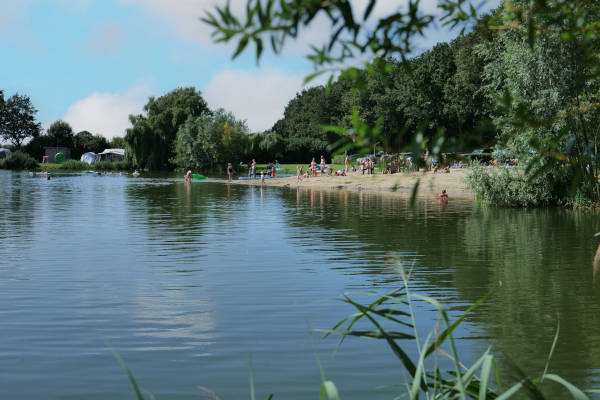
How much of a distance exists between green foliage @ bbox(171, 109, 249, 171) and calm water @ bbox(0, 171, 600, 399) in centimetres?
6078

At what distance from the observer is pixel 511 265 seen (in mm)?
14945

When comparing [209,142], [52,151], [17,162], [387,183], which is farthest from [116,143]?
[387,183]

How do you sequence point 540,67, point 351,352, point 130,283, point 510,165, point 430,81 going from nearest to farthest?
1. point 351,352
2. point 130,283
3. point 540,67
4. point 510,165
5. point 430,81

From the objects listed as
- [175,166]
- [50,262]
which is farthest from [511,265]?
[175,166]

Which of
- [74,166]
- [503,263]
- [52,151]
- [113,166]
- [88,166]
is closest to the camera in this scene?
[503,263]

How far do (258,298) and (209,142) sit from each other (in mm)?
74803

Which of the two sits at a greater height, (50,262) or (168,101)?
(168,101)

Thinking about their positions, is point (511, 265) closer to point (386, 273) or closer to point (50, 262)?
point (386, 273)

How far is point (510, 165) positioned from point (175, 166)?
67889mm

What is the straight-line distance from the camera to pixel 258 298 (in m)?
11.2

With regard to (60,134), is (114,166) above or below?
below

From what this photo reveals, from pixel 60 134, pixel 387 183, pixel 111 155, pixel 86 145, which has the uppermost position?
pixel 60 134

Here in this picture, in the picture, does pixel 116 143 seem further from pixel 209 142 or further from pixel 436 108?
pixel 436 108

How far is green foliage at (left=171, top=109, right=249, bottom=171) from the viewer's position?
8500 centimetres
